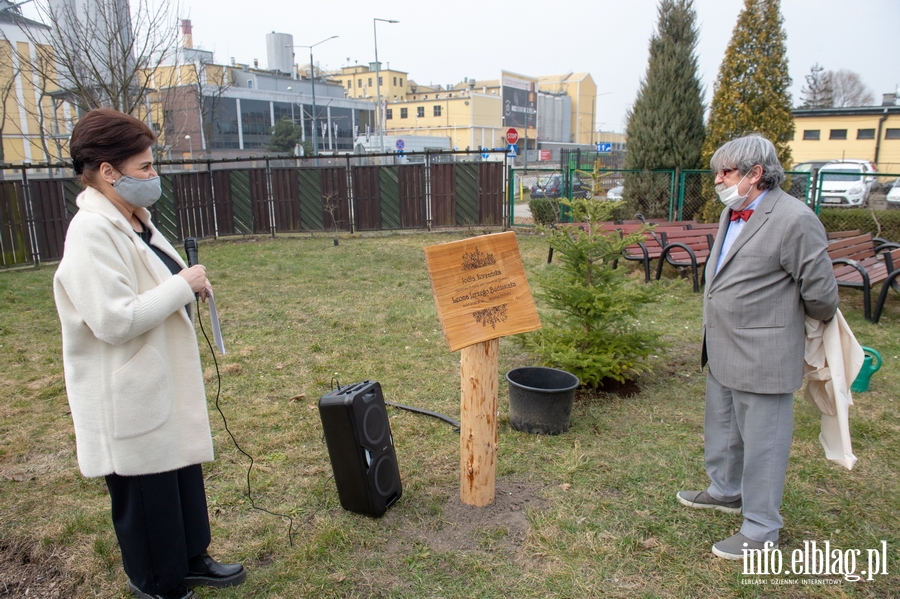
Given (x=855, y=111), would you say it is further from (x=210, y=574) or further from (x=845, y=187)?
(x=210, y=574)

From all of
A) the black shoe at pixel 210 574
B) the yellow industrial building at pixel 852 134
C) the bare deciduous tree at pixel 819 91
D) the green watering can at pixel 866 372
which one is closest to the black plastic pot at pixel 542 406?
the black shoe at pixel 210 574

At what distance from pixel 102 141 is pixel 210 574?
1931mm

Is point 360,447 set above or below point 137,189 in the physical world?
below

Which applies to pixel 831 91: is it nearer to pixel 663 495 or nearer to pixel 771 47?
pixel 771 47

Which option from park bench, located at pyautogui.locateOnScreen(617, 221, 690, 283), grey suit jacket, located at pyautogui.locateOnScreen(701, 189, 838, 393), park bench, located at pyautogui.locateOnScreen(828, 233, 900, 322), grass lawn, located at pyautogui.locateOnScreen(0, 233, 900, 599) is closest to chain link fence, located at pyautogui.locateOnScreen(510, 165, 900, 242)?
park bench, located at pyautogui.locateOnScreen(617, 221, 690, 283)

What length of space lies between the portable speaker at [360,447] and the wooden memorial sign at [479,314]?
44 centimetres

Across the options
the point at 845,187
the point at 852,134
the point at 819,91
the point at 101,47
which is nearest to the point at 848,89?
the point at 819,91

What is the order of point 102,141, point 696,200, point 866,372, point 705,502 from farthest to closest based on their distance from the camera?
1. point 696,200
2. point 866,372
3. point 705,502
4. point 102,141

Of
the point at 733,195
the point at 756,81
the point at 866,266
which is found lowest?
the point at 866,266

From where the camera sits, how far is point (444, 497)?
3529mm

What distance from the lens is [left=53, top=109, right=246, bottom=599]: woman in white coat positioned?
2170mm

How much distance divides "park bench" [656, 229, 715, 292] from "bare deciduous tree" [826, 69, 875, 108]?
59697 millimetres

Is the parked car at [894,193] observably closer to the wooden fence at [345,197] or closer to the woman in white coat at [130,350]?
the wooden fence at [345,197]
